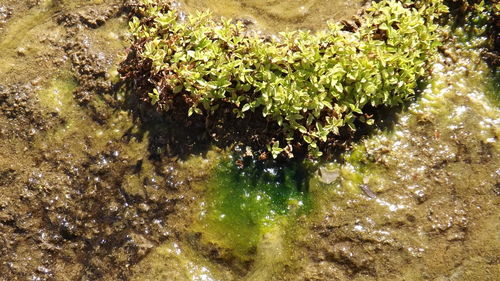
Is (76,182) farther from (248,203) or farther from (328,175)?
(328,175)

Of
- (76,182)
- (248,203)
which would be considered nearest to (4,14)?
(76,182)

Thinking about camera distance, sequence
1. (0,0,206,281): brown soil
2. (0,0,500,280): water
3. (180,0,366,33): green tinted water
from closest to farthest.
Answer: (0,0,500,280): water < (0,0,206,281): brown soil < (180,0,366,33): green tinted water

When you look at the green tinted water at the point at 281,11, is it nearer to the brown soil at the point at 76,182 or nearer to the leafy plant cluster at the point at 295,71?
the leafy plant cluster at the point at 295,71

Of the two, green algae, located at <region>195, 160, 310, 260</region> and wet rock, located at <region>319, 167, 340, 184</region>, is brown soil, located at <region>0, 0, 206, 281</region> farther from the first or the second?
wet rock, located at <region>319, 167, 340, 184</region>

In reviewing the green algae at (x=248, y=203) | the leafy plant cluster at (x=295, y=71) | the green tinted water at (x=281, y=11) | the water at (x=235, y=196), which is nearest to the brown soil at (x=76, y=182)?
the water at (x=235, y=196)

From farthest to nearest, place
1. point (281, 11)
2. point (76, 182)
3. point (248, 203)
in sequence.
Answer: point (281, 11) < point (76, 182) < point (248, 203)

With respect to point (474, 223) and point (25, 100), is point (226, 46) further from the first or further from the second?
point (474, 223)

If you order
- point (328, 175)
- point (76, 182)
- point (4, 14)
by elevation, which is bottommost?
point (76, 182)

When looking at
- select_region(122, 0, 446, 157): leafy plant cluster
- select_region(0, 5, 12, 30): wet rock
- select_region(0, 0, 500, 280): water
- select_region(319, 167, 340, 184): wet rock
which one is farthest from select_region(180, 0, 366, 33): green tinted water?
select_region(0, 5, 12, 30): wet rock
